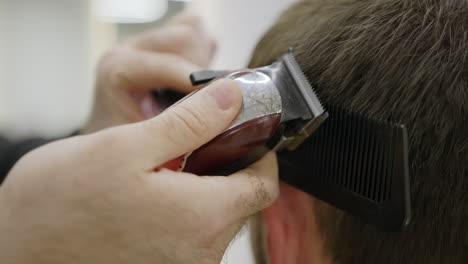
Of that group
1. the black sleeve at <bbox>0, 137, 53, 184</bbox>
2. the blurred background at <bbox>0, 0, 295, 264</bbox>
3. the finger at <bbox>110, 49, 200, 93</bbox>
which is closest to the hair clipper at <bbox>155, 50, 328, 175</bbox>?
the finger at <bbox>110, 49, 200, 93</bbox>

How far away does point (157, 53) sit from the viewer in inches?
33.9

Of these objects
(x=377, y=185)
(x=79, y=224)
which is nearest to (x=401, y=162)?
(x=377, y=185)

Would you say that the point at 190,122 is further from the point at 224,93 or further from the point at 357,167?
the point at 357,167

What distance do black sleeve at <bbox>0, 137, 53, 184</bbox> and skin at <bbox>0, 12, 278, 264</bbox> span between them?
2.11ft

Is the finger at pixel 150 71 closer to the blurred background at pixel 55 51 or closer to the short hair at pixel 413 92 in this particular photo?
the short hair at pixel 413 92

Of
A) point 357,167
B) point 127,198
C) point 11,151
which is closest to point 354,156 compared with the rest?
point 357,167

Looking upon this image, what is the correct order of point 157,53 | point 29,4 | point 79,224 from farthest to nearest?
1. point 29,4
2. point 157,53
3. point 79,224

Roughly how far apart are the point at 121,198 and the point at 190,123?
99 mm

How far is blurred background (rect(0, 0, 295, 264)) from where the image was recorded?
1.97m

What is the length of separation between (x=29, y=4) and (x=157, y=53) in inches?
59.8

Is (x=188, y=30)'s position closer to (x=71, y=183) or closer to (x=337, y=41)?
(x=337, y=41)

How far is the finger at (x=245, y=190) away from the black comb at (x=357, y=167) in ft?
0.15

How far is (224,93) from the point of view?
16.4 inches

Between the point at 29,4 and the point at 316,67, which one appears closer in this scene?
the point at 316,67
